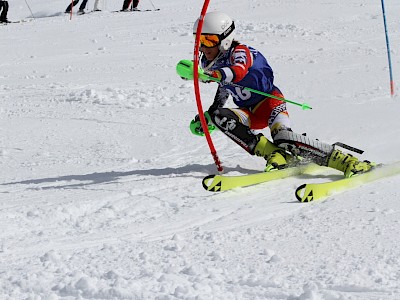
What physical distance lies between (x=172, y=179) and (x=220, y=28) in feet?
4.22

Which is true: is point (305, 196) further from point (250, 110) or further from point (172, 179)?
point (250, 110)

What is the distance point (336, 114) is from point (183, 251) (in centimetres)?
475

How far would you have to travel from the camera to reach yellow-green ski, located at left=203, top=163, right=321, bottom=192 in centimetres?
526

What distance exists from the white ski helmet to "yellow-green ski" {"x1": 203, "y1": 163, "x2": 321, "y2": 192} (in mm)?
1124

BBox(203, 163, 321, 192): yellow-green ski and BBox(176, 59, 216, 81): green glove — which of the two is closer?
BBox(203, 163, 321, 192): yellow-green ski

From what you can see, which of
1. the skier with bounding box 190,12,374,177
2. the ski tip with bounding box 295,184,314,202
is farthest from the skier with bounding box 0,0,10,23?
the ski tip with bounding box 295,184,314,202

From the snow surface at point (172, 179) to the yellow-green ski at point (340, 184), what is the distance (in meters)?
0.10

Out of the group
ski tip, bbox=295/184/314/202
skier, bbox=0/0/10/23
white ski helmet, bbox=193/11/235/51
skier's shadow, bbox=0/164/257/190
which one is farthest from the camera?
skier, bbox=0/0/10/23

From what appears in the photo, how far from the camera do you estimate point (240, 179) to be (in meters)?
5.36

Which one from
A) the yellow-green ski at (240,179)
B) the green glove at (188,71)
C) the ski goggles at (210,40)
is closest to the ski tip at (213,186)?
the yellow-green ski at (240,179)

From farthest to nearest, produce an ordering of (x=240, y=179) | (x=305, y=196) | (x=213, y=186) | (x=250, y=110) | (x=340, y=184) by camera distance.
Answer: (x=250, y=110) → (x=240, y=179) → (x=213, y=186) → (x=340, y=184) → (x=305, y=196)

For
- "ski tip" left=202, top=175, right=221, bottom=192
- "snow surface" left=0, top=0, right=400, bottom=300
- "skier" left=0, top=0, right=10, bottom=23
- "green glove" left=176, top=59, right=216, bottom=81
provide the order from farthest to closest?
1. "skier" left=0, top=0, right=10, bottom=23
2. "green glove" left=176, top=59, right=216, bottom=81
3. "ski tip" left=202, top=175, right=221, bottom=192
4. "snow surface" left=0, top=0, right=400, bottom=300

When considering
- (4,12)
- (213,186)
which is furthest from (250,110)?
(4,12)

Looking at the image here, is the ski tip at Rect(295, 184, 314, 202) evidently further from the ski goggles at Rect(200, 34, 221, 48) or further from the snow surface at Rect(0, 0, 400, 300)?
the ski goggles at Rect(200, 34, 221, 48)
